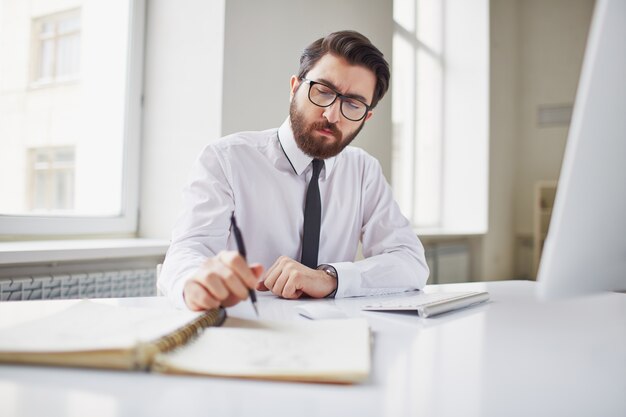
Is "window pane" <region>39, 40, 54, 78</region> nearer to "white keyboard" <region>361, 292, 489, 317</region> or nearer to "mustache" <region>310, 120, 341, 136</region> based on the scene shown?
"mustache" <region>310, 120, 341, 136</region>

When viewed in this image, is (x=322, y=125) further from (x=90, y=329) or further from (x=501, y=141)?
(x=501, y=141)

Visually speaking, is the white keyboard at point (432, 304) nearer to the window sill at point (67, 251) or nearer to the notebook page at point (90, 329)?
the notebook page at point (90, 329)

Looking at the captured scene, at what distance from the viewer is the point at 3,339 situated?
60cm

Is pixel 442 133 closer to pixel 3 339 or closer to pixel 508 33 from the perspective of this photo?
pixel 508 33

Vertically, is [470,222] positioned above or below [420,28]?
below

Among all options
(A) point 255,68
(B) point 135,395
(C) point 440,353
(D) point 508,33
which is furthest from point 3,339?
(D) point 508,33

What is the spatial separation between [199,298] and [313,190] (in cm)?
77

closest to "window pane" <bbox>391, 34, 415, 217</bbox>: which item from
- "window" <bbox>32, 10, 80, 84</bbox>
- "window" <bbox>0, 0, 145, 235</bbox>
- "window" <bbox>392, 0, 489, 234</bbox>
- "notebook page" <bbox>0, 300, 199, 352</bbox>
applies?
"window" <bbox>392, 0, 489, 234</bbox>

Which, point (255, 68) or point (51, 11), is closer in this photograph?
point (51, 11)

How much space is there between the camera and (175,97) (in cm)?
231

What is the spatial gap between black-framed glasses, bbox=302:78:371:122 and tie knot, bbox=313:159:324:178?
6.7 inches

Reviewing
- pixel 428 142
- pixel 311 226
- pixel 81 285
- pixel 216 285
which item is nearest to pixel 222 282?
pixel 216 285

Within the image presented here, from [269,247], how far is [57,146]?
1.18m

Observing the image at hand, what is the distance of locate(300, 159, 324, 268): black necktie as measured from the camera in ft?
4.88
